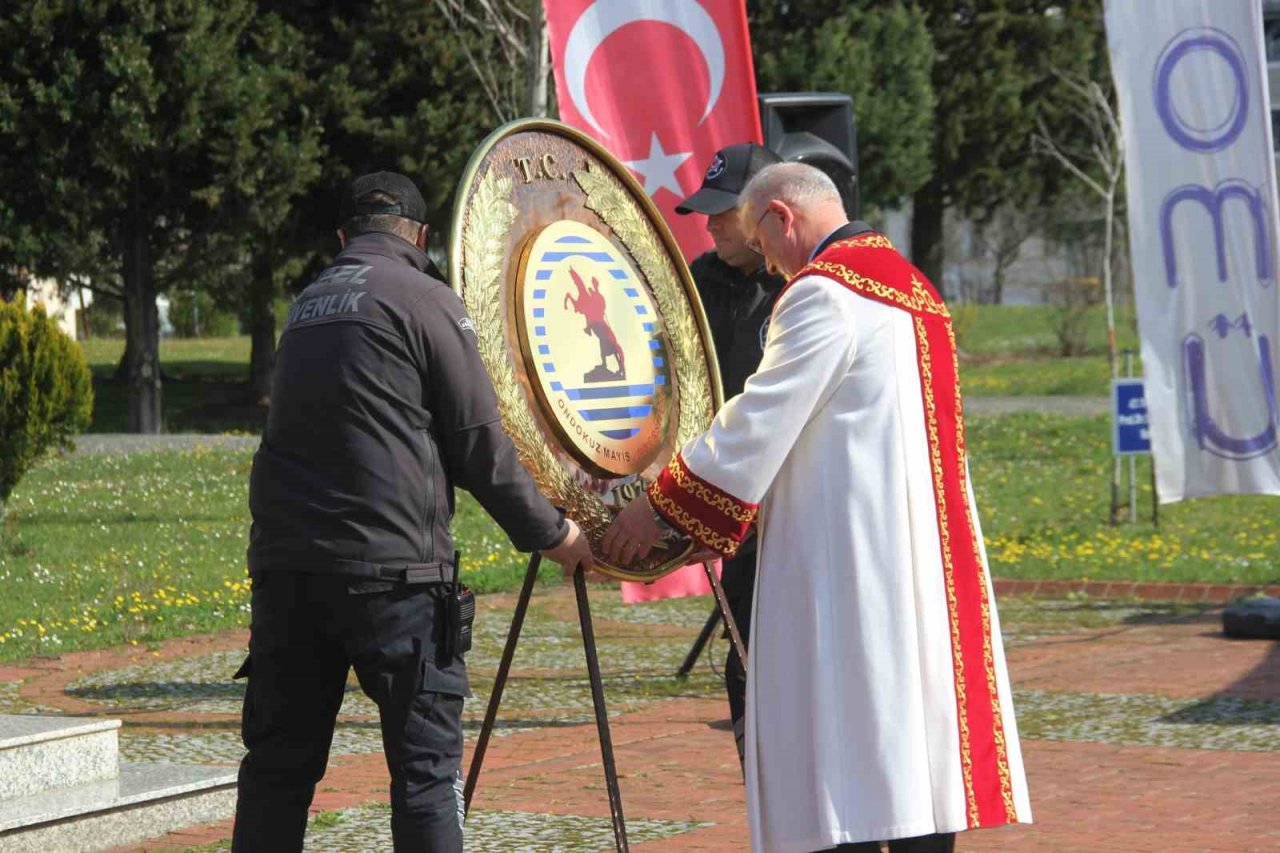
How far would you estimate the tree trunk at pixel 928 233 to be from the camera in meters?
41.4

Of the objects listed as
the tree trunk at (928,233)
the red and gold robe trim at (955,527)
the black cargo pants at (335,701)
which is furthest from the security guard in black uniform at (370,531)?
the tree trunk at (928,233)

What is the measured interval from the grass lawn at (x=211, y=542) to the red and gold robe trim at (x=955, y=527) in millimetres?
7012

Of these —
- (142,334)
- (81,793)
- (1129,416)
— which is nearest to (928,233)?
(142,334)

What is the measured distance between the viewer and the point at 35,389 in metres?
13.7

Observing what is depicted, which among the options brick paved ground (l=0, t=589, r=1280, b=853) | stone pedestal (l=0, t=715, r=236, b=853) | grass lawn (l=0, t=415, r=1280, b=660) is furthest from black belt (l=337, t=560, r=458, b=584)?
grass lawn (l=0, t=415, r=1280, b=660)

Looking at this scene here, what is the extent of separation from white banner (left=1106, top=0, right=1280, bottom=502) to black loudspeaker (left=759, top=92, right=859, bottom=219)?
1419 mm

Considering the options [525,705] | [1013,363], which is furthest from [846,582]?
[1013,363]

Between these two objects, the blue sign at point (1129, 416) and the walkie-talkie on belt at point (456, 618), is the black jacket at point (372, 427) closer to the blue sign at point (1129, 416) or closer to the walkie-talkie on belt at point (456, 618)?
the walkie-talkie on belt at point (456, 618)

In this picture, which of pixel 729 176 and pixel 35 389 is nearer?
pixel 729 176

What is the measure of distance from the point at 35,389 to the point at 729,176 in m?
9.11

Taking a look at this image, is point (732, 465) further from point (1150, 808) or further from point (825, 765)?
point (1150, 808)

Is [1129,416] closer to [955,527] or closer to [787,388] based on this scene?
[955,527]

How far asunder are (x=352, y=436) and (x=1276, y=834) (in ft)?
11.2

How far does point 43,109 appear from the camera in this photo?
2488cm
